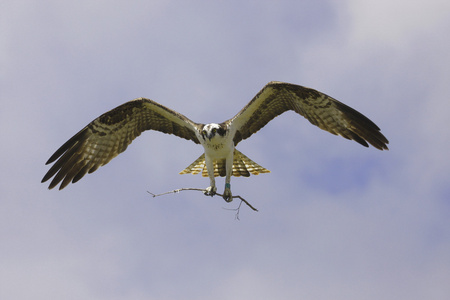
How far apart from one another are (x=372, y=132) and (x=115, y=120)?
194 inches

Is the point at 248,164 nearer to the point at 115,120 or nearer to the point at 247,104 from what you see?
the point at 247,104

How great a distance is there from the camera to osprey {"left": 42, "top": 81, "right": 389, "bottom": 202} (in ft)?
38.9

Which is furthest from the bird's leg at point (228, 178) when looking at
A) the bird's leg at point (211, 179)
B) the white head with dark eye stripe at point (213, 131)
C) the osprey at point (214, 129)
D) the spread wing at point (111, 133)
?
the spread wing at point (111, 133)

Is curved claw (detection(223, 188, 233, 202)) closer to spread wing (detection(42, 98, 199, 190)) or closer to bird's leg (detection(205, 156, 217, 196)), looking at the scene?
bird's leg (detection(205, 156, 217, 196))

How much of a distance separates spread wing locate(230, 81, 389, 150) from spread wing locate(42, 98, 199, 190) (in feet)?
3.72

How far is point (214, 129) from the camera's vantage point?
38.3 ft

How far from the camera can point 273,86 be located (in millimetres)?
12086

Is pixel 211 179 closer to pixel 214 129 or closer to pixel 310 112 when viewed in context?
pixel 214 129

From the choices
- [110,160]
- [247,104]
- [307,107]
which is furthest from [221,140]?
[110,160]

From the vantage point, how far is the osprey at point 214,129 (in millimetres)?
11859

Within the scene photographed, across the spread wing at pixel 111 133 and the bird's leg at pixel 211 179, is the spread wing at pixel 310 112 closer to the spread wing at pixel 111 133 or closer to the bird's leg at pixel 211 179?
the bird's leg at pixel 211 179

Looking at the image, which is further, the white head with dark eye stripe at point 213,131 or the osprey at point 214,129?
the osprey at point 214,129

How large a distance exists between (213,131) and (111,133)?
253cm

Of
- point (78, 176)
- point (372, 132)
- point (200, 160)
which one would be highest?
point (372, 132)
